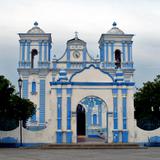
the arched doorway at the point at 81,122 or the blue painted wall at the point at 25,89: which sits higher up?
the blue painted wall at the point at 25,89

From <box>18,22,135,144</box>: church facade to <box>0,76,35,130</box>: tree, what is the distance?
9.40ft

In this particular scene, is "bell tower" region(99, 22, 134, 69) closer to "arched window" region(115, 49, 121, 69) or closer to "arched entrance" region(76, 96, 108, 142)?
"arched window" region(115, 49, 121, 69)

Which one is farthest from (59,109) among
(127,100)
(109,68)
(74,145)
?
(109,68)

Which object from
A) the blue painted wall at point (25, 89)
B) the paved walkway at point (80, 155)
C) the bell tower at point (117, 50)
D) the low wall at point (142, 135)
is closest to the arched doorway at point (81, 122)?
the bell tower at point (117, 50)

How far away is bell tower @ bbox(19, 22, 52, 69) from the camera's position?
45.6 meters

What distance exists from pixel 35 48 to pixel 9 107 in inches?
651

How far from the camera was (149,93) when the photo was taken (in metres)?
34.8

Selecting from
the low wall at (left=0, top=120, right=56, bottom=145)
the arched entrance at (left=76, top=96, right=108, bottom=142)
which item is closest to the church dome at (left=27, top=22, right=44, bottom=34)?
the arched entrance at (left=76, top=96, right=108, bottom=142)

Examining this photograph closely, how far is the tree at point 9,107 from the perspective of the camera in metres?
28.5

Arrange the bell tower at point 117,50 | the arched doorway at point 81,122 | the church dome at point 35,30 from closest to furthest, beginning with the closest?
the arched doorway at point 81,122, the bell tower at point 117,50, the church dome at point 35,30

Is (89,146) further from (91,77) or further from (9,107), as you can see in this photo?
(9,107)

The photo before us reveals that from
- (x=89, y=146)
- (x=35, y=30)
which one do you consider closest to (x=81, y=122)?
(x=35, y=30)

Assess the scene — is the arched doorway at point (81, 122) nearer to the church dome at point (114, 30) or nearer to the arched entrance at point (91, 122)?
the arched entrance at point (91, 122)

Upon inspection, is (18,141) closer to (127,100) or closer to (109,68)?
(127,100)
